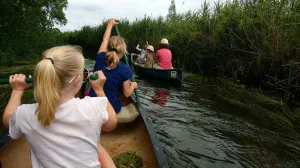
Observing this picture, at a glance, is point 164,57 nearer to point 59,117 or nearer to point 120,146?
point 120,146

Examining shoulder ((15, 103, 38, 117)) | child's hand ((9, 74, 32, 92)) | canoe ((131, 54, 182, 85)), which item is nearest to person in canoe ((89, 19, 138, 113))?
child's hand ((9, 74, 32, 92))

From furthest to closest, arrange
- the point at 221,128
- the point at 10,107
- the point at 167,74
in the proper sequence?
the point at 167,74 < the point at 221,128 < the point at 10,107

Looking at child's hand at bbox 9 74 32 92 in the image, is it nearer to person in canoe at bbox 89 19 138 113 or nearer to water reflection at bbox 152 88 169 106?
person in canoe at bbox 89 19 138 113

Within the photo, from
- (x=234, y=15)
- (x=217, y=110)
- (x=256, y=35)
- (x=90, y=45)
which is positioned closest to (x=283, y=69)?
(x=256, y=35)

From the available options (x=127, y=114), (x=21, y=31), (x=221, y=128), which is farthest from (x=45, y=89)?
(x=21, y=31)

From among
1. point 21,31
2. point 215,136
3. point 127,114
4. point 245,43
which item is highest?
point 21,31

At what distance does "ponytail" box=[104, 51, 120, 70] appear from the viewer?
3.48 meters

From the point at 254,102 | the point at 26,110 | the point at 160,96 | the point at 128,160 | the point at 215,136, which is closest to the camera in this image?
the point at 26,110

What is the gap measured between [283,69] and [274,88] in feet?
2.52

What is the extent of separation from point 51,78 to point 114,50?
214cm

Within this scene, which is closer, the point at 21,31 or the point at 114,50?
the point at 114,50

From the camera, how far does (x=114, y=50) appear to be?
11.8ft

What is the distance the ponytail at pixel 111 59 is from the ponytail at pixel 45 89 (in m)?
1.98

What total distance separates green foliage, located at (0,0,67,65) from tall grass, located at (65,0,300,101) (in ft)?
20.8
